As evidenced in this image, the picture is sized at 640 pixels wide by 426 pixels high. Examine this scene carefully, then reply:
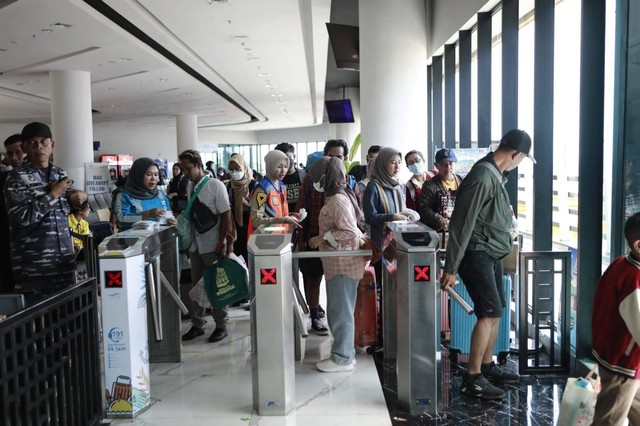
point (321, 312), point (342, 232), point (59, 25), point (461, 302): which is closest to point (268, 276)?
point (342, 232)

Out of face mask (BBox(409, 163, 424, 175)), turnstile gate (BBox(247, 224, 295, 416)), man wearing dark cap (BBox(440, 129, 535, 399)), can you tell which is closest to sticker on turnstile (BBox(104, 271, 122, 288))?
turnstile gate (BBox(247, 224, 295, 416))

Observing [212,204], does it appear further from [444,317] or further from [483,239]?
[483,239]

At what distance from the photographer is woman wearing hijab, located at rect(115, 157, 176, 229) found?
428 cm

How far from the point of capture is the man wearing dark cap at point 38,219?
3258mm

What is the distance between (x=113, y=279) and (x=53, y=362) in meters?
0.82

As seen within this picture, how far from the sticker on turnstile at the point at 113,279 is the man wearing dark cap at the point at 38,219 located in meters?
0.39

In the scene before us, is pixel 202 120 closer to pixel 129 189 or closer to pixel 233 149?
pixel 233 149

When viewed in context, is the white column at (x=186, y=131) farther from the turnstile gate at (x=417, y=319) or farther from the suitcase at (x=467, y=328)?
the turnstile gate at (x=417, y=319)

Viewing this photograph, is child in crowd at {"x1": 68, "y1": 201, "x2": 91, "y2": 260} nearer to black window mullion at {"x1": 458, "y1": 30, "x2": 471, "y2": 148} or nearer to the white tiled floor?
the white tiled floor

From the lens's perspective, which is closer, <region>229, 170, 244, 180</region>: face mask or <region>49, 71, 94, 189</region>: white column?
<region>229, 170, 244, 180</region>: face mask

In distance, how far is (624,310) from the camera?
7.36 ft

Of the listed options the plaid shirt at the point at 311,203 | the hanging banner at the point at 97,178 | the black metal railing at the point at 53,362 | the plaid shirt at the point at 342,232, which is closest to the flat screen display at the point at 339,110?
the hanging banner at the point at 97,178

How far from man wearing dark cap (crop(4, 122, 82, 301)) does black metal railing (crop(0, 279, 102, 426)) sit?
0.65m

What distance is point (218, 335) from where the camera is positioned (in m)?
4.73
